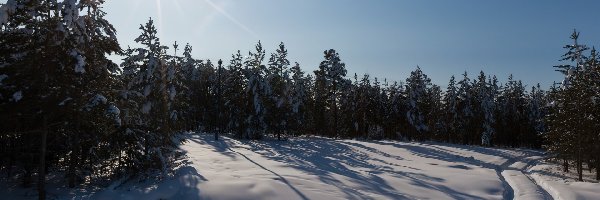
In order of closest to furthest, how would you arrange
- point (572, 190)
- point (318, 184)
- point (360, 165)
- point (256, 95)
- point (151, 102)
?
point (318, 184), point (572, 190), point (151, 102), point (360, 165), point (256, 95)

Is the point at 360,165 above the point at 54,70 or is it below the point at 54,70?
below

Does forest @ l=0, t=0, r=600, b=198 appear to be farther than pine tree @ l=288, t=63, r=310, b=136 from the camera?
No

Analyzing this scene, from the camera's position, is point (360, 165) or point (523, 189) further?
point (360, 165)

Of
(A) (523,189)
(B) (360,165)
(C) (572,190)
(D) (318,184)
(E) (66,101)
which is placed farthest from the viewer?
(B) (360,165)

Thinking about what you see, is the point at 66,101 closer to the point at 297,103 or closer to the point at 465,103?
the point at 297,103

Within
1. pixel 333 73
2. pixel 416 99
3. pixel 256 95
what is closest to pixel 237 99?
pixel 256 95

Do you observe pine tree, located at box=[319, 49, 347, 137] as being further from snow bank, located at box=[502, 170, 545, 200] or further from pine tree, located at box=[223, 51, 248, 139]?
snow bank, located at box=[502, 170, 545, 200]

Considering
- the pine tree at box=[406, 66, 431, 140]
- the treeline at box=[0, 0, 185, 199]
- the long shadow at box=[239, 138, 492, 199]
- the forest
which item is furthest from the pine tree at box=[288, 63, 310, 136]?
the treeline at box=[0, 0, 185, 199]

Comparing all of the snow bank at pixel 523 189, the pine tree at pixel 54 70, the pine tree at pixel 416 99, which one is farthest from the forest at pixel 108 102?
the pine tree at pixel 416 99

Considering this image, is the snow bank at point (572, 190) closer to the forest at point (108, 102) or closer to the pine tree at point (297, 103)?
the forest at point (108, 102)

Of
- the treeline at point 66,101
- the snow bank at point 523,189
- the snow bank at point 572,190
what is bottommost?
the snow bank at point 523,189

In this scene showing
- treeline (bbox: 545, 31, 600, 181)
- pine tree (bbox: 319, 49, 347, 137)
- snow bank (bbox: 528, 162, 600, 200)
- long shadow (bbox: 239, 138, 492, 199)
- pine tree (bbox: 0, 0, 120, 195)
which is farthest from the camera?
pine tree (bbox: 319, 49, 347, 137)

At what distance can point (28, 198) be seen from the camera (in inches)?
680

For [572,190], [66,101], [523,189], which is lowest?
[523,189]
